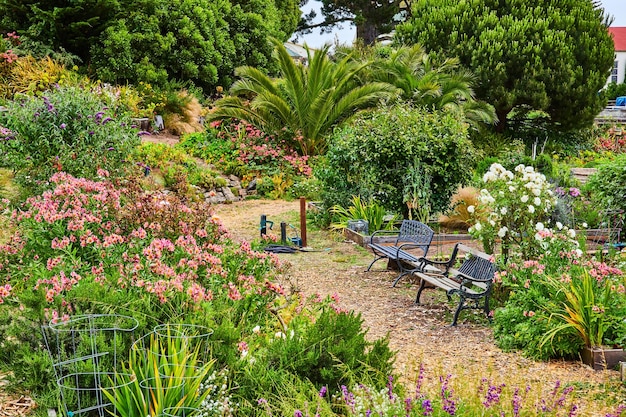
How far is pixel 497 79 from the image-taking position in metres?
19.3

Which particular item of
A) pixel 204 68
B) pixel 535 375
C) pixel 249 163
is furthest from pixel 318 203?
pixel 204 68

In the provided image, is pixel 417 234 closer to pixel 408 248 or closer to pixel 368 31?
pixel 408 248

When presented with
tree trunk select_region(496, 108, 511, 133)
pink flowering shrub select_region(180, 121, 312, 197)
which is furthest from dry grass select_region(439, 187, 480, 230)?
tree trunk select_region(496, 108, 511, 133)

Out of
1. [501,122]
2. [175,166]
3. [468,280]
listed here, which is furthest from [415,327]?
[501,122]

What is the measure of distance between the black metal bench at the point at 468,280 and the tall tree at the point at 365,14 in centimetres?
2259

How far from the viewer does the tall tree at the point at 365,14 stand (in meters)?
28.7

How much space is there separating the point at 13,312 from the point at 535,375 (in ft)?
11.1

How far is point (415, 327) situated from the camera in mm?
5895

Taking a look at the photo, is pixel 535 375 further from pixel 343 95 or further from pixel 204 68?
pixel 204 68

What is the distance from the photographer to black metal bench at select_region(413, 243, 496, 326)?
599cm

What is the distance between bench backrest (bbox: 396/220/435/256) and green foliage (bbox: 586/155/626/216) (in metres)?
2.72

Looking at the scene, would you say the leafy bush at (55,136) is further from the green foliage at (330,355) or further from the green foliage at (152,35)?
the green foliage at (152,35)

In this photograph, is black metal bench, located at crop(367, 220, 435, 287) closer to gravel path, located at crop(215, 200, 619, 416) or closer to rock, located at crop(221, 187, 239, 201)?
gravel path, located at crop(215, 200, 619, 416)

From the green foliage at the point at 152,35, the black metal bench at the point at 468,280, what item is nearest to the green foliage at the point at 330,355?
the black metal bench at the point at 468,280
